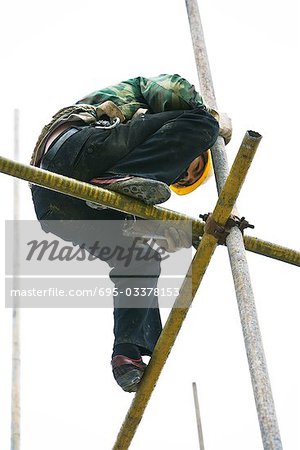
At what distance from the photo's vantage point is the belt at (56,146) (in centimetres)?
453

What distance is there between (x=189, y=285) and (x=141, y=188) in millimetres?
502

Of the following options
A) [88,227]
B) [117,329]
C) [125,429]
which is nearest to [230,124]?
[88,227]

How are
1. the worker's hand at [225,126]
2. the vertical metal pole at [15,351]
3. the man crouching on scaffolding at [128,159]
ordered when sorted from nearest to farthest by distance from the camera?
1. the man crouching on scaffolding at [128,159]
2. the worker's hand at [225,126]
3. the vertical metal pole at [15,351]

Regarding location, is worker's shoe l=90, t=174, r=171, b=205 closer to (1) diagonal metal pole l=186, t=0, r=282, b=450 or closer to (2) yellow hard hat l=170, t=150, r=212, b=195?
(1) diagonal metal pole l=186, t=0, r=282, b=450

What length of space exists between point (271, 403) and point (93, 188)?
1375mm

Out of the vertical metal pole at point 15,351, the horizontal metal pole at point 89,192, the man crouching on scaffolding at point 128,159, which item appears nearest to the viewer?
the horizontal metal pole at point 89,192

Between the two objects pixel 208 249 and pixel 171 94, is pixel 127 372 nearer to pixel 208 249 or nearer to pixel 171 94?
pixel 208 249

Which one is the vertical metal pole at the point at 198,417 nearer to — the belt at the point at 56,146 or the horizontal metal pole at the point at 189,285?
the horizontal metal pole at the point at 189,285

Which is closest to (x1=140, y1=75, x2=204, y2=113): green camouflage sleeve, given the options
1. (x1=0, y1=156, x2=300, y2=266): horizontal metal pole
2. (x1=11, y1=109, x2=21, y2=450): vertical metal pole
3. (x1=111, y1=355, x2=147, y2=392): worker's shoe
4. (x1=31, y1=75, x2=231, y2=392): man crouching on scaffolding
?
(x1=31, y1=75, x2=231, y2=392): man crouching on scaffolding

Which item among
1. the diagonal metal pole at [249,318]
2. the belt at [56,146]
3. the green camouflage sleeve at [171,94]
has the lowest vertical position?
the diagonal metal pole at [249,318]

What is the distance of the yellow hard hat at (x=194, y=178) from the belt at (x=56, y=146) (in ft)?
2.41

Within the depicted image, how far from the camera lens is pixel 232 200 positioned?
4.10m

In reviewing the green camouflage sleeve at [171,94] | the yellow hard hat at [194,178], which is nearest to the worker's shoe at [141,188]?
the green camouflage sleeve at [171,94]

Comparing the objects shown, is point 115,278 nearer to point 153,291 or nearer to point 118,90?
point 153,291
